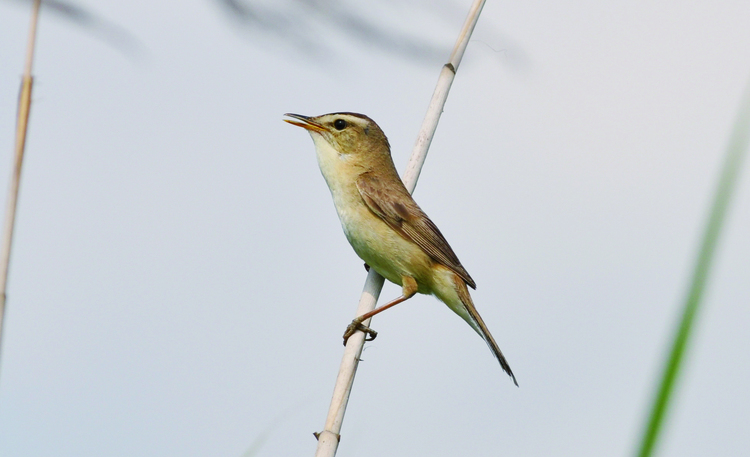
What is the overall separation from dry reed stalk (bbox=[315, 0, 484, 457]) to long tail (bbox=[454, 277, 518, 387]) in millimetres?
516

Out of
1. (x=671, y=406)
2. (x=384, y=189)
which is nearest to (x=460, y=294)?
(x=384, y=189)

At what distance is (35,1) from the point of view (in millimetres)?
1653

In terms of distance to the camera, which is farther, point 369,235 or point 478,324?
point 369,235

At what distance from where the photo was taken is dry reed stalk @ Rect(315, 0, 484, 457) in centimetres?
254

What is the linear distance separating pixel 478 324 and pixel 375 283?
24.7 inches

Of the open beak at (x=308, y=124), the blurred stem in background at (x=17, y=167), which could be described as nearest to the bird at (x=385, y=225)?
the open beak at (x=308, y=124)

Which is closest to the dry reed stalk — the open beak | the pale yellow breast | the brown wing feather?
the pale yellow breast

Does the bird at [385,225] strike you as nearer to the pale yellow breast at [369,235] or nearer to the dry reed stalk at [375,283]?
the pale yellow breast at [369,235]

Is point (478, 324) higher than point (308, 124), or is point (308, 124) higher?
point (308, 124)

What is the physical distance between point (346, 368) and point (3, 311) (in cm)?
143

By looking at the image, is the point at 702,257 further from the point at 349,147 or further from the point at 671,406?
the point at 349,147

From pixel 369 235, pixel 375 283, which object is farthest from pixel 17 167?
pixel 369 235

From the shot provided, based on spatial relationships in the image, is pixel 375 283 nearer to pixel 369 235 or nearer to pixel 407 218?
pixel 369 235

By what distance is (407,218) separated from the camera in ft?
14.3
